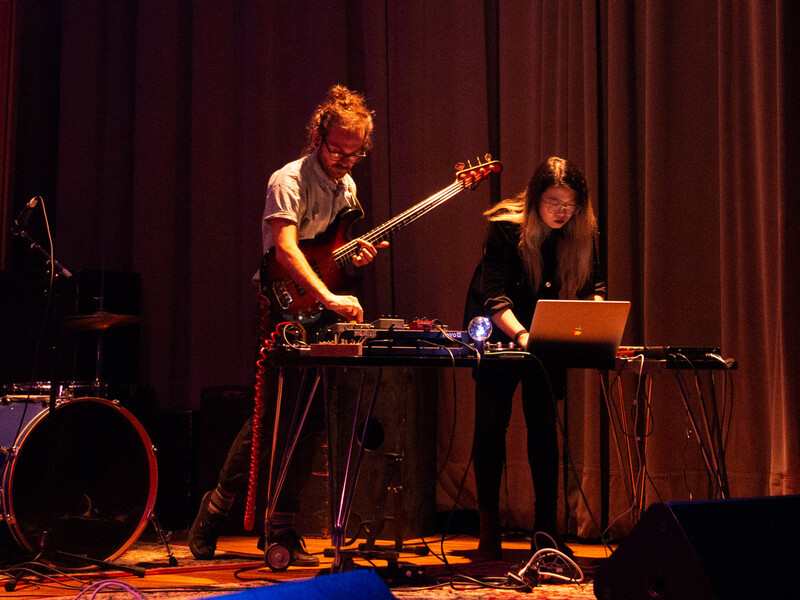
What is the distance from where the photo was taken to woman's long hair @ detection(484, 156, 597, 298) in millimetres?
2875

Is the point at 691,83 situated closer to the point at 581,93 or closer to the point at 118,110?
the point at 581,93

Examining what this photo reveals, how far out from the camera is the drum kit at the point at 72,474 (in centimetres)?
275

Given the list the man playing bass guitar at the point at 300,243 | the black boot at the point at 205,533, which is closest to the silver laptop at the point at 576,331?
Answer: the man playing bass guitar at the point at 300,243

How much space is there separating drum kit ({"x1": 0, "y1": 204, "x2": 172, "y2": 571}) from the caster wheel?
16.8 inches

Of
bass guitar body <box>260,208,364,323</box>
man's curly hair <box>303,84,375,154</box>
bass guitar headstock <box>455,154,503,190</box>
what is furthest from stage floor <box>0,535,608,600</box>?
man's curly hair <box>303,84,375,154</box>

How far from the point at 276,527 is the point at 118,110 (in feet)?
9.48

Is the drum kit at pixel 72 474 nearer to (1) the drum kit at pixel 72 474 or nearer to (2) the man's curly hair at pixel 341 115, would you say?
(1) the drum kit at pixel 72 474

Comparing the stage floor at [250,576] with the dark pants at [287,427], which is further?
the dark pants at [287,427]

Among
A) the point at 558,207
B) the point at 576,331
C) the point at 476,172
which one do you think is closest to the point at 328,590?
the point at 576,331

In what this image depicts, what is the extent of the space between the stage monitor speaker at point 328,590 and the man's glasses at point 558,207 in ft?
6.50

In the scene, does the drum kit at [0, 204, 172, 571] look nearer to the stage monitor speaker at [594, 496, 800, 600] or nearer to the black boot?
the black boot

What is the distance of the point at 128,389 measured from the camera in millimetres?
3842

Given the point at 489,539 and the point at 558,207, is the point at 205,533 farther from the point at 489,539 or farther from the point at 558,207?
the point at 558,207

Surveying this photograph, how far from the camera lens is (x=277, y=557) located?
2.61 m
